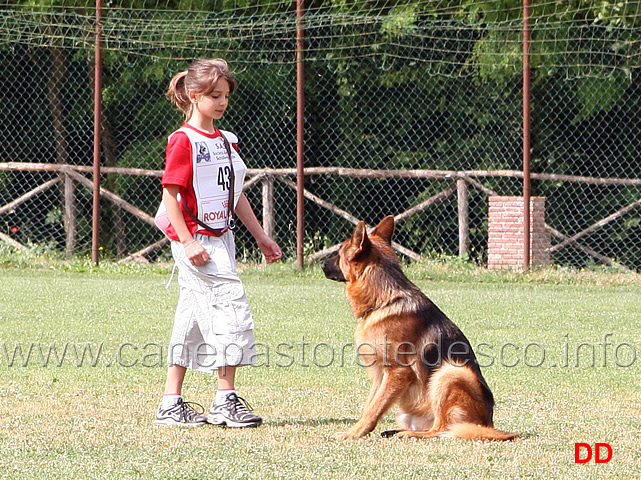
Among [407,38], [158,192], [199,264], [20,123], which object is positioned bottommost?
[199,264]

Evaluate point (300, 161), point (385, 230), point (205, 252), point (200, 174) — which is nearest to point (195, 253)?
point (205, 252)

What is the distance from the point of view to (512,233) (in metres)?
13.6

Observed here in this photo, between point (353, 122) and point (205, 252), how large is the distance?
1343cm

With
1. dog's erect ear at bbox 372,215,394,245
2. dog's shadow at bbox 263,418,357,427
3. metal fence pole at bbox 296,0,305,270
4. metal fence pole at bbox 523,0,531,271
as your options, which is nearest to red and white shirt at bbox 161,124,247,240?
dog's erect ear at bbox 372,215,394,245

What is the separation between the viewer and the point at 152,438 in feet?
15.7

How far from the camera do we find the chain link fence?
15.8 meters

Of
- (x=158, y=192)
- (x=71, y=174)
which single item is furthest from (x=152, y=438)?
(x=158, y=192)

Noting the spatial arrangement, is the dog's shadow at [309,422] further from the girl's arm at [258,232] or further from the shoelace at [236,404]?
the girl's arm at [258,232]

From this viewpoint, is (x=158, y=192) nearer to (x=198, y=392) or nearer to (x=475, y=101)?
(x=475, y=101)

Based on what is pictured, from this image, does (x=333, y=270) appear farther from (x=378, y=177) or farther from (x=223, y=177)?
(x=378, y=177)

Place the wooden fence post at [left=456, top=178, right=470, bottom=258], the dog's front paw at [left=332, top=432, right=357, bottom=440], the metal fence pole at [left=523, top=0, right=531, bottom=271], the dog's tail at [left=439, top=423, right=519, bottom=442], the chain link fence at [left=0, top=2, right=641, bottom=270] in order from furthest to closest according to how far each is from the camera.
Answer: the chain link fence at [left=0, top=2, right=641, bottom=270]
the wooden fence post at [left=456, top=178, right=470, bottom=258]
the metal fence pole at [left=523, top=0, right=531, bottom=271]
the dog's front paw at [left=332, top=432, right=357, bottom=440]
the dog's tail at [left=439, top=423, right=519, bottom=442]

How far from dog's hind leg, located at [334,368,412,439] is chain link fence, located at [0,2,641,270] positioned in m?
10.0

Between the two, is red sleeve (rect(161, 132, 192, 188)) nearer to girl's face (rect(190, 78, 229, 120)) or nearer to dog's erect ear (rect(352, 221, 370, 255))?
girl's face (rect(190, 78, 229, 120))

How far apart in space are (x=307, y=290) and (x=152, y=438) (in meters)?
6.97
